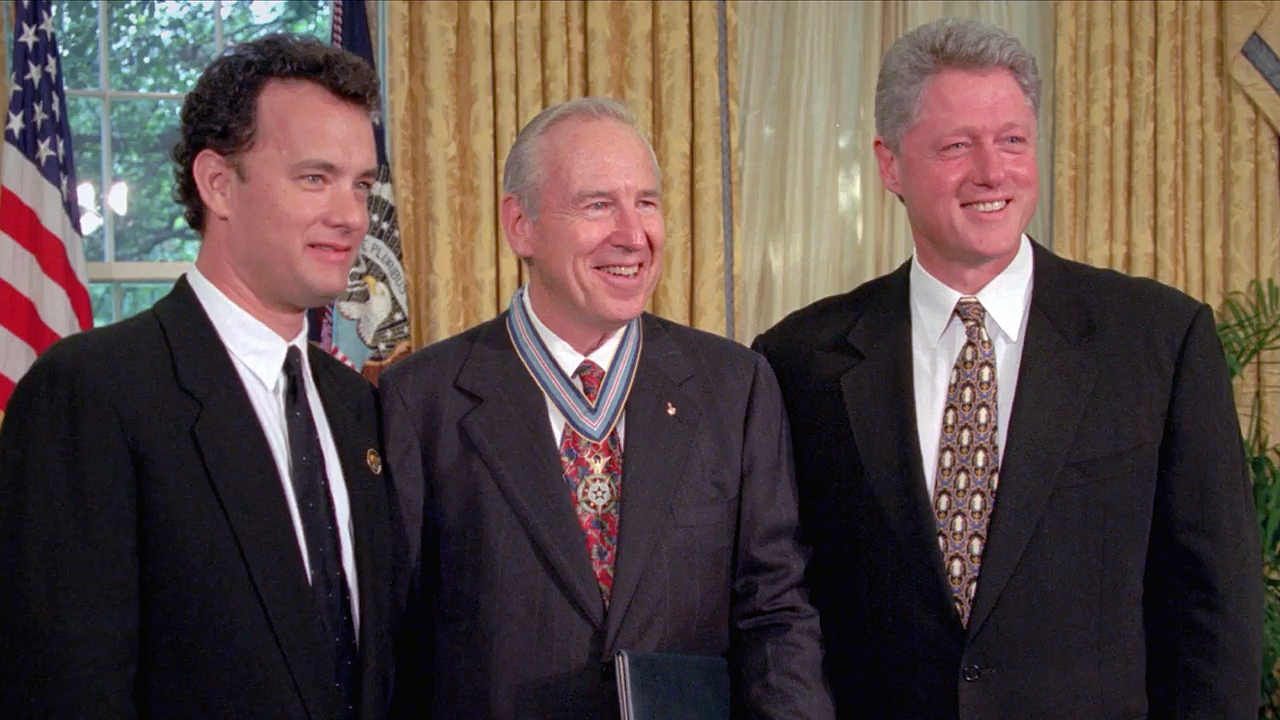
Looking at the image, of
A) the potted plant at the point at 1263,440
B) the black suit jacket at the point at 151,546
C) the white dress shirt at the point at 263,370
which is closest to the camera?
the black suit jacket at the point at 151,546

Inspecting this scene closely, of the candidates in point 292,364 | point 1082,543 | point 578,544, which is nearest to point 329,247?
point 292,364

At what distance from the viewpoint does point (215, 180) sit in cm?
187

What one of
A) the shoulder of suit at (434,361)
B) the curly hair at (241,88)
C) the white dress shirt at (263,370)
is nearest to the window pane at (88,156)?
A: the shoulder of suit at (434,361)

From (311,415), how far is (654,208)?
0.71 m

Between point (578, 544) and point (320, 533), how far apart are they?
0.42 meters

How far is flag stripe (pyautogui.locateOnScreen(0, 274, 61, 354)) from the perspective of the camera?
4137 mm

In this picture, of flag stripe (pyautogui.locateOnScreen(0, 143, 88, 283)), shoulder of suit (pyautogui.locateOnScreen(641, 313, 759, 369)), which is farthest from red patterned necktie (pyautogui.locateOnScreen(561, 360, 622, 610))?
flag stripe (pyautogui.locateOnScreen(0, 143, 88, 283))

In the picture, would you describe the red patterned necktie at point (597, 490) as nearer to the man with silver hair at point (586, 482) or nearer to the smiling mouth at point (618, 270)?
the man with silver hair at point (586, 482)

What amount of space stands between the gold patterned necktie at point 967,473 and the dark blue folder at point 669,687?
438 millimetres

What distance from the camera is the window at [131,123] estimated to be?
16.0ft

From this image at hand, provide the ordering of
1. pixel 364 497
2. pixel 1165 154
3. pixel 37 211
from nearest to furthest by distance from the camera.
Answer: pixel 364 497, pixel 37 211, pixel 1165 154

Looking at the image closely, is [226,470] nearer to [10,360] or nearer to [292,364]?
[292,364]

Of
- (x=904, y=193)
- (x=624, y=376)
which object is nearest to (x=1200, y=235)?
(x=904, y=193)

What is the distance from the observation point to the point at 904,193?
2289 millimetres
